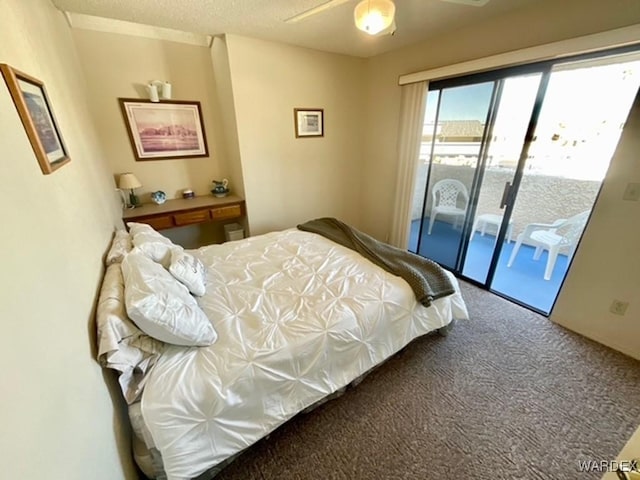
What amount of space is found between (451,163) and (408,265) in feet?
5.46

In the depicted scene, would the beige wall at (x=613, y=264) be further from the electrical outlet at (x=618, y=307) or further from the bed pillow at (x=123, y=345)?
the bed pillow at (x=123, y=345)

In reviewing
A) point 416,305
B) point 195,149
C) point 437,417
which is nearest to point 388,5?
point 416,305

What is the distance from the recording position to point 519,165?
231cm

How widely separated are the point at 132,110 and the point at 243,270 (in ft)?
7.13

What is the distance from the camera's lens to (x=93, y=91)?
100 inches

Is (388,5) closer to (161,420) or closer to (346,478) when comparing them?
(161,420)

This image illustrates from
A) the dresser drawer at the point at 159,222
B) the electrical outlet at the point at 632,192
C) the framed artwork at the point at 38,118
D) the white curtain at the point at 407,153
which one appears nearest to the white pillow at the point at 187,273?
the framed artwork at the point at 38,118

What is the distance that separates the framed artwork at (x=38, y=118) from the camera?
34.0 inches

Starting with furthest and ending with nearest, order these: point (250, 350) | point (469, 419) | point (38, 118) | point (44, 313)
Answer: point (469, 419) < point (250, 350) < point (38, 118) < point (44, 313)

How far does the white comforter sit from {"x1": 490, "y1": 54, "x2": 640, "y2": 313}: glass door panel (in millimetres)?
1545

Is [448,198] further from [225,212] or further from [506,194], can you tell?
[225,212]

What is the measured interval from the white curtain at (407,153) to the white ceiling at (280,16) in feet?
1.70

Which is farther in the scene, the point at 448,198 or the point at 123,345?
the point at 448,198

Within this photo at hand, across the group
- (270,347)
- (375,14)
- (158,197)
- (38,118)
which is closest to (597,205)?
(375,14)
